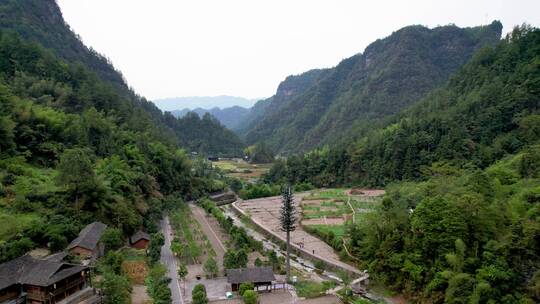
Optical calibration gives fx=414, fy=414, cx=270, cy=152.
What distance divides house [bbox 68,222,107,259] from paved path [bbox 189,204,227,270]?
28.1ft

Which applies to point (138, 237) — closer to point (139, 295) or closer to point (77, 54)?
point (139, 295)

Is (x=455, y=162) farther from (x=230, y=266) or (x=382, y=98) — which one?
(x=382, y=98)

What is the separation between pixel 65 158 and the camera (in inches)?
1164

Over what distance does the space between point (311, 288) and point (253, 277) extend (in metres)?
3.95

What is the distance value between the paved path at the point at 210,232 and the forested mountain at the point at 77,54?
62.4 ft

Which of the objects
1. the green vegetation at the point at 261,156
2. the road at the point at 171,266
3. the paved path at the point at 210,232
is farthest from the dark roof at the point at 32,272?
the green vegetation at the point at 261,156

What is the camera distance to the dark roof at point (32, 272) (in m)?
20.0

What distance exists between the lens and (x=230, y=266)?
28672 millimetres

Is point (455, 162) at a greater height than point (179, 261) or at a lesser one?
greater

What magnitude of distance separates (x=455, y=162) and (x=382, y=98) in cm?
6603

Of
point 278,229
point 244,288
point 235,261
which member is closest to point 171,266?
point 235,261

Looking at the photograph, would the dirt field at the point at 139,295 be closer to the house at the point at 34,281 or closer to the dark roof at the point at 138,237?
the house at the point at 34,281

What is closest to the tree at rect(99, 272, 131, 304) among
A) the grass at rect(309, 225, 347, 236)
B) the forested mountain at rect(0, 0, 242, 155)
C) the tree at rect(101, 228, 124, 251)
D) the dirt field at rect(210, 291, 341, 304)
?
the dirt field at rect(210, 291, 341, 304)

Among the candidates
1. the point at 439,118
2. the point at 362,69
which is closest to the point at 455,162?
the point at 439,118
